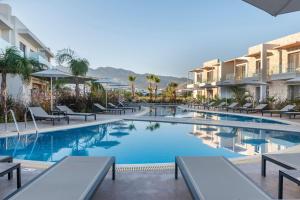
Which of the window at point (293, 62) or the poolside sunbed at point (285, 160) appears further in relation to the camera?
the window at point (293, 62)

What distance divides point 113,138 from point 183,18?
18.4 metres

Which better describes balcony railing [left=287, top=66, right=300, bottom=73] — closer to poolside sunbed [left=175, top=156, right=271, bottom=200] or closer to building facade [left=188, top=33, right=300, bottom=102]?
building facade [left=188, top=33, right=300, bottom=102]

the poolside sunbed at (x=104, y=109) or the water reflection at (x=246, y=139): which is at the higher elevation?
the poolside sunbed at (x=104, y=109)

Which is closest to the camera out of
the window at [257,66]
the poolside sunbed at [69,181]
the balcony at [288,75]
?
the poolside sunbed at [69,181]

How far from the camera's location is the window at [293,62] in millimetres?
23900

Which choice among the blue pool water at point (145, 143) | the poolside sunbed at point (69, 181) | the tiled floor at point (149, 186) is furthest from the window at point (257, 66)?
the poolside sunbed at point (69, 181)

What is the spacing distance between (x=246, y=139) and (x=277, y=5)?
7.36 meters

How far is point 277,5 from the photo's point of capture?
3.45m

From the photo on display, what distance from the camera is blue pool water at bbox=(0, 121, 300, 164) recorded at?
775cm

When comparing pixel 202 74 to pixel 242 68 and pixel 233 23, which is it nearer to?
pixel 242 68

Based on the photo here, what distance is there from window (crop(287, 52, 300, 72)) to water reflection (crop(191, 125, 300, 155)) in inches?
574

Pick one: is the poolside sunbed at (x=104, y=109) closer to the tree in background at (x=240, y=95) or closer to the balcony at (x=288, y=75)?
the tree in background at (x=240, y=95)

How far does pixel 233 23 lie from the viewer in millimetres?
27156

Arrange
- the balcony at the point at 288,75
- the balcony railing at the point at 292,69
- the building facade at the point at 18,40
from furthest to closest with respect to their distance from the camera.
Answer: the balcony railing at the point at 292,69
the balcony at the point at 288,75
the building facade at the point at 18,40
